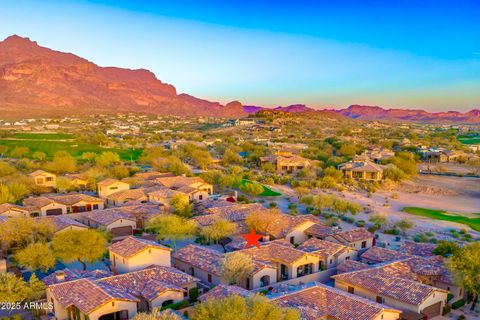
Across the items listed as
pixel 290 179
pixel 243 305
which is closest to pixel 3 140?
pixel 290 179

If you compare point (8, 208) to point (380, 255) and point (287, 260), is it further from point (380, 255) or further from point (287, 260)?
point (380, 255)

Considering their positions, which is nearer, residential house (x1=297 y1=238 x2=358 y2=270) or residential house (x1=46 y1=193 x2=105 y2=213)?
residential house (x1=297 y1=238 x2=358 y2=270)

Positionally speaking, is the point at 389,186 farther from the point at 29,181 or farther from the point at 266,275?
the point at 29,181

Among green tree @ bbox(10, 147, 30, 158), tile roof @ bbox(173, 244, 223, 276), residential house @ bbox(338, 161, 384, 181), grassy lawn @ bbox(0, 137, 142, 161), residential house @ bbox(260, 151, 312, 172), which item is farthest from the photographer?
grassy lawn @ bbox(0, 137, 142, 161)

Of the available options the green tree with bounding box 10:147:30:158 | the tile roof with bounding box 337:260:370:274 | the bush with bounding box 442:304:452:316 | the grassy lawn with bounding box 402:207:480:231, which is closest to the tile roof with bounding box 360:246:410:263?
the tile roof with bounding box 337:260:370:274

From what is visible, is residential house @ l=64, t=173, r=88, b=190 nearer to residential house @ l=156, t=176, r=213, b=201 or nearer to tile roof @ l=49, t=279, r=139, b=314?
residential house @ l=156, t=176, r=213, b=201

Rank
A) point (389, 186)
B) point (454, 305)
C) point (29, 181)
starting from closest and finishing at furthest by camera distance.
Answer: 1. point (454, 305)
2. point (29, 181)
3. point (389, 186)
